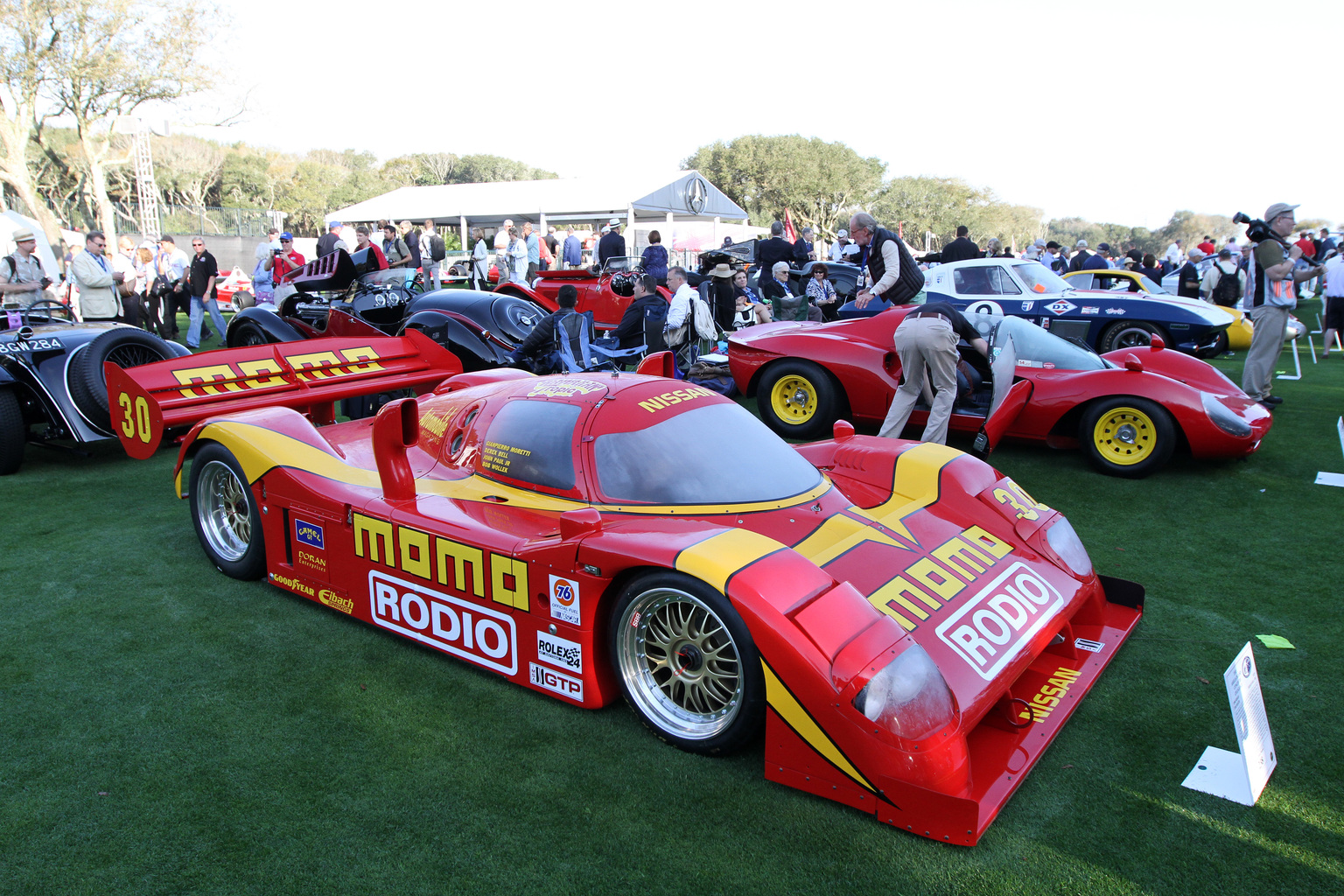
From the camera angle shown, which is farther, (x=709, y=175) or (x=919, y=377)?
(x=709, y=175)

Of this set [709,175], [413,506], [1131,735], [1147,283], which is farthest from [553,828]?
[709,175]

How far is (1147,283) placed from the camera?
13383 mm

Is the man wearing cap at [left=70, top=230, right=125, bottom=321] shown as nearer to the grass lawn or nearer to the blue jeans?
the blue jeans

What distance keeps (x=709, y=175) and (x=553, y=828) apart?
243ft

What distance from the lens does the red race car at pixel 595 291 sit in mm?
12156

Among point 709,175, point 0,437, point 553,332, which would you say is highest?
point 709,175

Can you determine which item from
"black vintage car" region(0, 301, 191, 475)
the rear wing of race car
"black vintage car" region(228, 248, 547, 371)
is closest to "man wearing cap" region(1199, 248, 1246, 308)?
"black vintage car" region(228, 248, 547, 371)

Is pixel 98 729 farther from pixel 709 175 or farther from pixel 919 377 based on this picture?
pixel 709 175

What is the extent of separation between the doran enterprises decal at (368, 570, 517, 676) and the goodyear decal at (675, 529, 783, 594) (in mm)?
910

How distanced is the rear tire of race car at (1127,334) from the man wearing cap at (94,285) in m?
11.7

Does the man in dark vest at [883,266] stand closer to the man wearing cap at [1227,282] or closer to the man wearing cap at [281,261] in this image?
the man wearing cap at [281,261]

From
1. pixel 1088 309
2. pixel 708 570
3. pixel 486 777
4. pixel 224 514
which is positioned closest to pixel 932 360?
pixel 708 570

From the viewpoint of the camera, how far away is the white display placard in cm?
265

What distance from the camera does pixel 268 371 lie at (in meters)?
6.36
